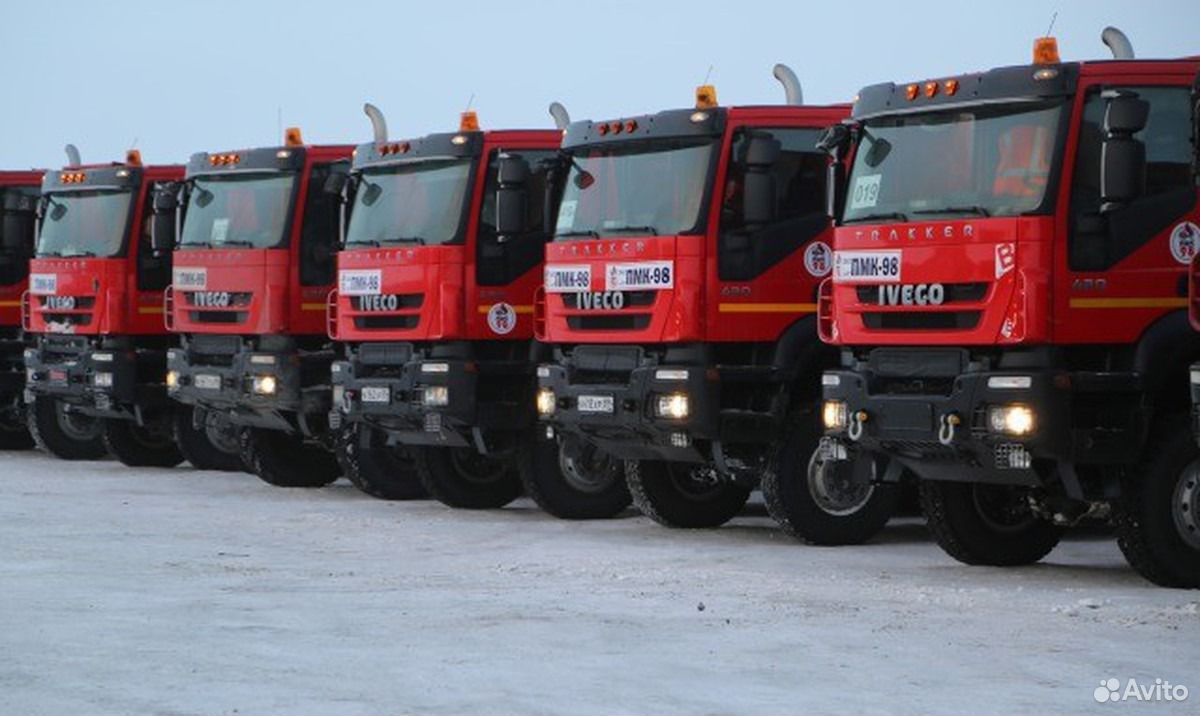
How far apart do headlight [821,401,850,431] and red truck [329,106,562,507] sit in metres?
4.32

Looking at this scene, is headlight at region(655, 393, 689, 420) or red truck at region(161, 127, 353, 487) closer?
headlight at region(655, 393, 689, 420)

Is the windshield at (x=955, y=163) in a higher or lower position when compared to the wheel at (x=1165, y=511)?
higher

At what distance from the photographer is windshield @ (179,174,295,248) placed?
75.4 ft

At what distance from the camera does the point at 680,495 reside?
19188mm

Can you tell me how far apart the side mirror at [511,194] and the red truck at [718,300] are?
1.45 m

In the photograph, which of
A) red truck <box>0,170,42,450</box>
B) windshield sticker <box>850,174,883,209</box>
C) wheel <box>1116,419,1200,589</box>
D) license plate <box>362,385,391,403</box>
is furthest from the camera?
red truck <box>0,170,42,450</box>

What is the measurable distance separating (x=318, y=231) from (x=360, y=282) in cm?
190

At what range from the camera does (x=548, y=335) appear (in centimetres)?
1916

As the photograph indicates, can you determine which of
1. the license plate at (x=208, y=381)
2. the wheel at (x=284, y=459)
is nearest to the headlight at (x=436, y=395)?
the license plate at (x=208, y=381)

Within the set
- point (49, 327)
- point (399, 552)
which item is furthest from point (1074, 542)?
point (49, 327)

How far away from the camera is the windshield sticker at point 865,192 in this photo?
51.9 ft

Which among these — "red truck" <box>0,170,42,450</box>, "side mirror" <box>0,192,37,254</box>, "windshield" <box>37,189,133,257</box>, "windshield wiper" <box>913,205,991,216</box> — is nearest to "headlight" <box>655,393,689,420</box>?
"windshield wiper" <box>913,205,991,216</box>

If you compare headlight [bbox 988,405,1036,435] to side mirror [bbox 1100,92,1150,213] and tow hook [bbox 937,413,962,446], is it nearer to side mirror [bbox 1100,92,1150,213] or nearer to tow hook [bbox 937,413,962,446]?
tow hook [bbox 937,413,962,446]

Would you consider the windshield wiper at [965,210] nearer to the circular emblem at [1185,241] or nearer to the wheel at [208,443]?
the circular emblem at [1185,241]
